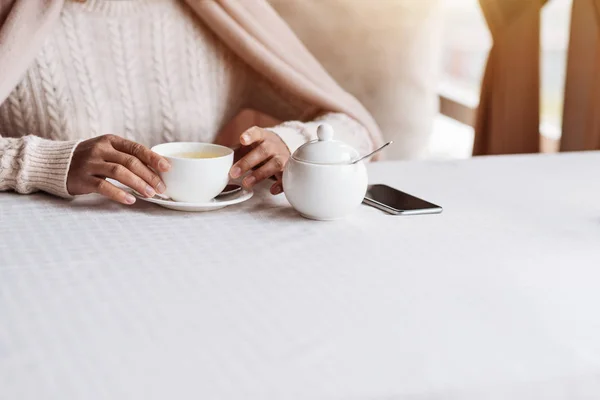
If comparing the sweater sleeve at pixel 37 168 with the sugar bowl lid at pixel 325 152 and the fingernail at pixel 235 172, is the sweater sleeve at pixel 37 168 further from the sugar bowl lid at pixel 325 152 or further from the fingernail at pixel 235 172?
the sugar bowl lid at pixel 325 152

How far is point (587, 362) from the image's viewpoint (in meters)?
0.56

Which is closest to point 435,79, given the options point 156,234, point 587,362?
point 156,234

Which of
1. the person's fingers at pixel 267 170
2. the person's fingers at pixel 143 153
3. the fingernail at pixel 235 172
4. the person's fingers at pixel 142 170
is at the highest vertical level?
the person's fingers at pixel 143 153

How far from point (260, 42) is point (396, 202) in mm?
565

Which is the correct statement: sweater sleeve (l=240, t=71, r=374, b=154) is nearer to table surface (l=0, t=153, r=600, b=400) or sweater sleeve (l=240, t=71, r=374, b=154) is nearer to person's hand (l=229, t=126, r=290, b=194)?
person's hand (l=229, t=126, r=290, b=194)

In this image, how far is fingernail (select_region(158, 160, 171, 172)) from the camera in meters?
0.88

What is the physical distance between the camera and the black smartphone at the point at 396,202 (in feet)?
3.06

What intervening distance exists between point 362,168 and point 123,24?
0.69 metres

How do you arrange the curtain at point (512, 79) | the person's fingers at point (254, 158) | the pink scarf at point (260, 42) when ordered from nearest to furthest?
the person's fingers at point (254, 158) < the pink scarf at point (260, 42) < the curtain at point (512, 79)

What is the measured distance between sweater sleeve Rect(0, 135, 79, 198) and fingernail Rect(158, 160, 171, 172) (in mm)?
151

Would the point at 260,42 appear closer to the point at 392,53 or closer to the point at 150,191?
the point at 392,53

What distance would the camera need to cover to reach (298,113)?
4.99 ft

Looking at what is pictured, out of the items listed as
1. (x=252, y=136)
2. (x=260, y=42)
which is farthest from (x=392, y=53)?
(x=252, y=136)

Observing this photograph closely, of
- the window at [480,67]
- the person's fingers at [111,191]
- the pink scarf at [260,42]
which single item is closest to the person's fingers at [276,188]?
the person's fingers at [111,191]
